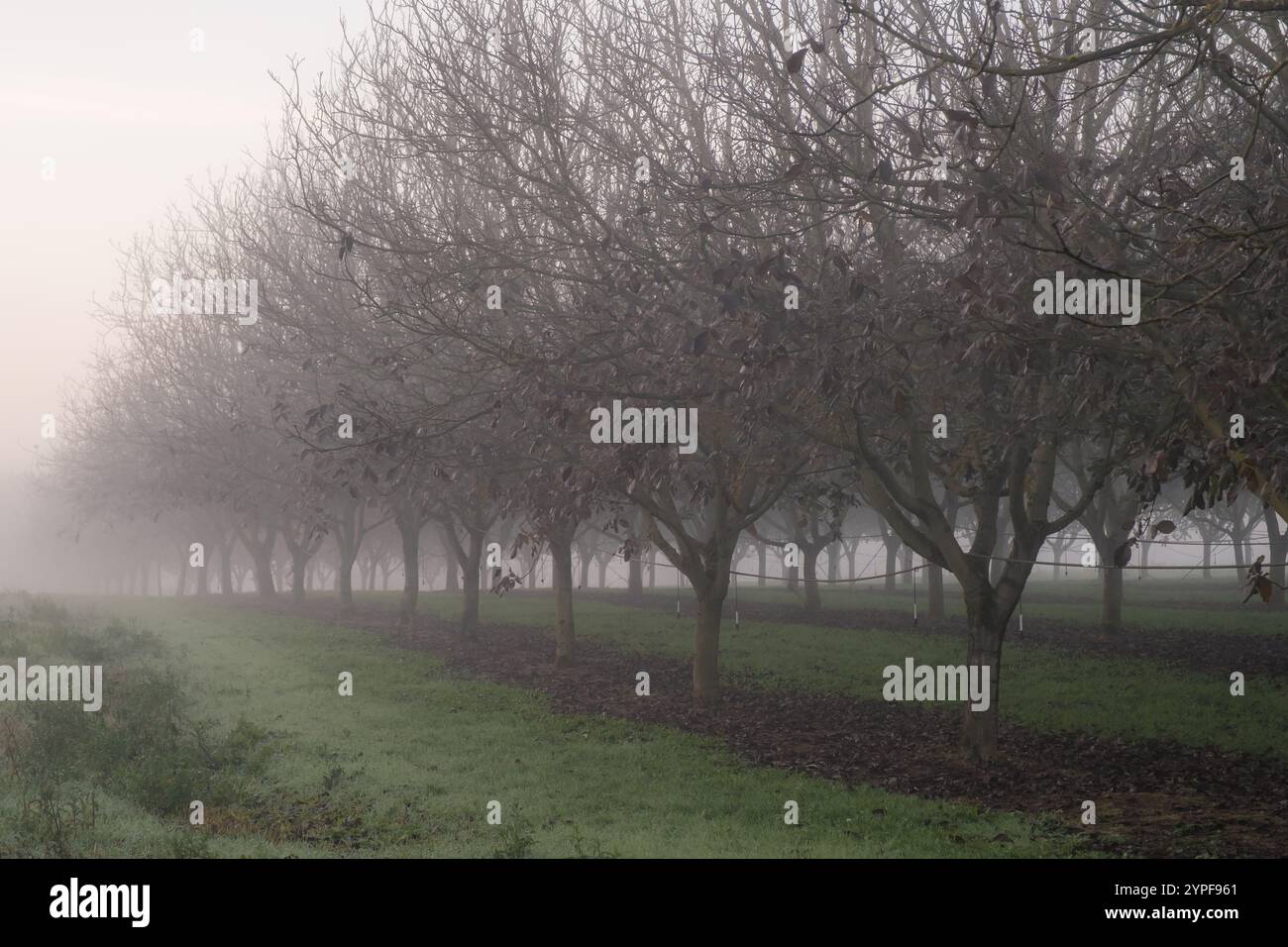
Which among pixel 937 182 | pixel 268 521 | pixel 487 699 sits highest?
pixel 937 182

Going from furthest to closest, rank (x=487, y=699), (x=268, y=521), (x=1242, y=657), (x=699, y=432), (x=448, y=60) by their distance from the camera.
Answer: (x=268, y=521) < (x=1242, y=657) < (x=487, y=699) < (x=699, y=432) < (x=448, y=60)

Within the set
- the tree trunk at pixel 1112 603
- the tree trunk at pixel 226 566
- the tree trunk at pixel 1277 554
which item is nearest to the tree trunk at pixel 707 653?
the tree trunk at pixel 1112 603

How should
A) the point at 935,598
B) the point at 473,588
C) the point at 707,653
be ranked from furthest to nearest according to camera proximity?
the point at 935,598
the point at 473,588
the point at 707,653

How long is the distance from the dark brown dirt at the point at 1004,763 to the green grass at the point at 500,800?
66cm

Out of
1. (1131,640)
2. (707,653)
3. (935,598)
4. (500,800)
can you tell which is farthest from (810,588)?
(500,800)

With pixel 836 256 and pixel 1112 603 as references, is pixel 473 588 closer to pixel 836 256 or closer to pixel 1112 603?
pixel 1112 603

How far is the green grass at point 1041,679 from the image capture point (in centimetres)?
1366

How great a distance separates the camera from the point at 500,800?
33.2 ft

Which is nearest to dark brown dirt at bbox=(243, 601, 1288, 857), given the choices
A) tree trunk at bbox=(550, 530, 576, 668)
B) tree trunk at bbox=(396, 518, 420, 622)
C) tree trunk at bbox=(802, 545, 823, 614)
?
tree trunk at bbox=(550, 530, 576, 668)

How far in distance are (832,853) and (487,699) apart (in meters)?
9.36

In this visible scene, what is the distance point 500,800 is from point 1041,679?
10.2 m

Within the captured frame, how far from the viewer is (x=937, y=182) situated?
7.64 meters
